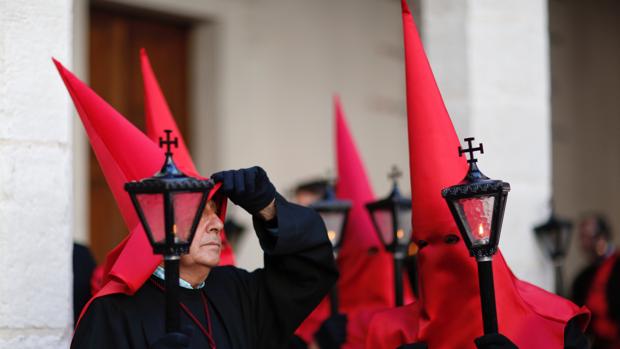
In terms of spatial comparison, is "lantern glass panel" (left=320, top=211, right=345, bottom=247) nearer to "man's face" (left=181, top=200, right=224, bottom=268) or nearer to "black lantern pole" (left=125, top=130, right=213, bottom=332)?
"man's face" (left=181, top=200, right=224, bottom=268)

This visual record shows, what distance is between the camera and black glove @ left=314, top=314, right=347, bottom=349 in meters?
5.76

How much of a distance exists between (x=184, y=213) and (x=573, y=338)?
1646mm

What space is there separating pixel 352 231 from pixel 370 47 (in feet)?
15.4

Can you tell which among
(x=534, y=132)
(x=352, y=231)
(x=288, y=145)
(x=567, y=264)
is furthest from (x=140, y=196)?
(x=567, y=264)

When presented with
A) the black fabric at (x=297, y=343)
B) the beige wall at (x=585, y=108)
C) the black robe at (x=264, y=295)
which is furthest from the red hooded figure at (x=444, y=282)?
the beige wall at (x=585, y=108)

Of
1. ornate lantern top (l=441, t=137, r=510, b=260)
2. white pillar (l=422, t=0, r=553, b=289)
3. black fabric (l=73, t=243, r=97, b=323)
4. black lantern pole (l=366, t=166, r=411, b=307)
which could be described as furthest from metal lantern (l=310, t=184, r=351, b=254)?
ornate lantern top (l=441, t=137, r=510, b=260)

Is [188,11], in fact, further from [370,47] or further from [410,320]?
[410,320]

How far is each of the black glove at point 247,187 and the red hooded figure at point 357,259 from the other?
7.78ft

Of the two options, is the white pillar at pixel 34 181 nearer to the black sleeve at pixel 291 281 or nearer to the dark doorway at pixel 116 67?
the black sleeve at pixel 291 281

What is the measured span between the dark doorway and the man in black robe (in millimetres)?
5179

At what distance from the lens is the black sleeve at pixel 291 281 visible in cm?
402

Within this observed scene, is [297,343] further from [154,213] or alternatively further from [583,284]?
[583,284]

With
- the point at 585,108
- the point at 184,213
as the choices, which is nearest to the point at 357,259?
the point at 184,213

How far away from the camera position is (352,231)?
654 cm
